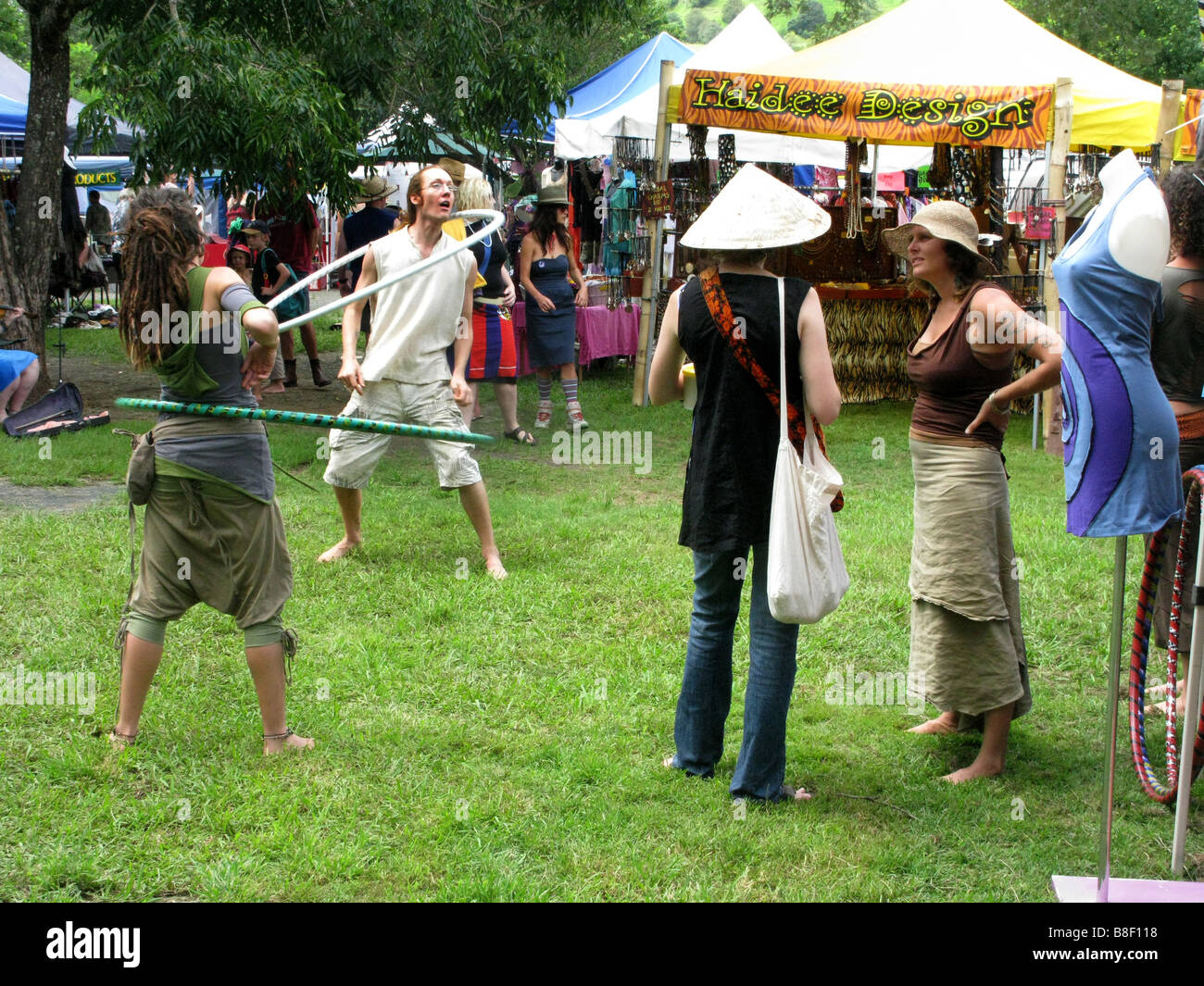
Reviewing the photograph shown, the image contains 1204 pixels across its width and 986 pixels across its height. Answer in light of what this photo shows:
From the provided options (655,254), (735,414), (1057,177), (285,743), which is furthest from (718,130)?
(285,743)

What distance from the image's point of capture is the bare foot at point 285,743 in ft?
13.9

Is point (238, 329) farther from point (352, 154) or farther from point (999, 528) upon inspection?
point (352, 154)

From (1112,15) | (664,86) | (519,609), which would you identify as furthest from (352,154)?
(1112,15)

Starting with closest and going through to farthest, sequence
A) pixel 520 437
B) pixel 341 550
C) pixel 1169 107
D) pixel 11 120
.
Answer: pixel 341 550 < pixel 1169 107 < pixel 520 437 < pixel 11 120

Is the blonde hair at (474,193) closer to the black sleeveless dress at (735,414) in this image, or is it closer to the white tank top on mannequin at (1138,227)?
the black sleeveless dress at (735,414)

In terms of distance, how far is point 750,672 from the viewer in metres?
3.96

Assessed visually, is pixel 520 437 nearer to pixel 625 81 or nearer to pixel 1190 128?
pixel 1190 128

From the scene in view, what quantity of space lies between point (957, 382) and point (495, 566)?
10.0ft

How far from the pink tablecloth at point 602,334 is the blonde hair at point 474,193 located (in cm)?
498

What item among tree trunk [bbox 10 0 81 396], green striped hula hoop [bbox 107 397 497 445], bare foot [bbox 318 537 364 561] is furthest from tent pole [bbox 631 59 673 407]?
green striped hula hoop [bbox 107 397 497 445]

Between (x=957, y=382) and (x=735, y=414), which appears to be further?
(x=957, y=382)

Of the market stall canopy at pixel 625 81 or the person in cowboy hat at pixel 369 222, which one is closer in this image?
the person in cowboy hat at pixel 369 222

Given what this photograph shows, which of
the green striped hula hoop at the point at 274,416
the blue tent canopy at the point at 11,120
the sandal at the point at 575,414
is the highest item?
the blue tent canopy at the point at 11,120

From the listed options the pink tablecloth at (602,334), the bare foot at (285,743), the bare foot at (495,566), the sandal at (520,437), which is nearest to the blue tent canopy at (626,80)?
the pink tablecloth at (602,334)
